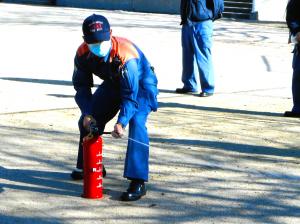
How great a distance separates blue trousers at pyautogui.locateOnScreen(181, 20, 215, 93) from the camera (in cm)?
1080

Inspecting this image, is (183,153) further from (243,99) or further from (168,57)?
(168,57)

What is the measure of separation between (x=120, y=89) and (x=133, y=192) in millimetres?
773

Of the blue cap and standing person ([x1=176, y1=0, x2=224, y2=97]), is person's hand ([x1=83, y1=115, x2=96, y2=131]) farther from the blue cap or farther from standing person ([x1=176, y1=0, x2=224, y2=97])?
standing person ([x1=176, y1=0, x2=224, y2=97])

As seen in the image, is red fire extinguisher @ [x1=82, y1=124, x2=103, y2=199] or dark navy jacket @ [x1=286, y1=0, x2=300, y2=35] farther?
dark navy jacket @ [x1=286, y1=0, x2=300, y2=35]

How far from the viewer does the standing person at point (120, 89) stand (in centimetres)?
588

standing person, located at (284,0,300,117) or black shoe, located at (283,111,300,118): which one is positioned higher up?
standing person, located at (284,0,300,117)

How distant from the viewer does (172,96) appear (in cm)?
1090

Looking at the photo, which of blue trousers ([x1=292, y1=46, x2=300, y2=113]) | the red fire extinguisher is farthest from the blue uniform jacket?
blue trousers ([x1=292, y1=46, x2=300, y2=113])

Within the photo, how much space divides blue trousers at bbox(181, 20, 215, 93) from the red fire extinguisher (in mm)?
4768

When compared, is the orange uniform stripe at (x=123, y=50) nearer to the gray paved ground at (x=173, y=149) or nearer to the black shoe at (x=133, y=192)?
the black shoe at (x=133, y=192)

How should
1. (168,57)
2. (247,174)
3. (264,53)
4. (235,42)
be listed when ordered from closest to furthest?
(247,174) < (168,57) < (264,53) < (235,42)

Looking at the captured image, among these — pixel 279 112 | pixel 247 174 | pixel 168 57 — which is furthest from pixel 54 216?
pixel 168 57

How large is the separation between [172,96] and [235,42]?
25.1 ft

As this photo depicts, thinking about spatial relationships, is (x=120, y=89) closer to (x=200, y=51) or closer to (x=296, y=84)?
(x=296, y=84)
